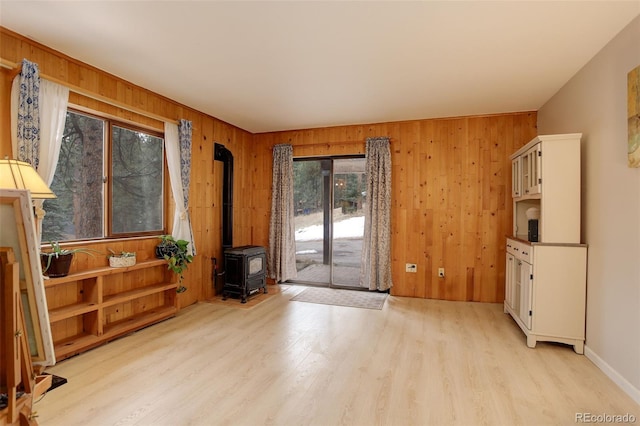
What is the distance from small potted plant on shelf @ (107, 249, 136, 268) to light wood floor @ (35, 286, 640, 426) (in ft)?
2.35

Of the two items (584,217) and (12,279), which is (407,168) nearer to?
(584,217)

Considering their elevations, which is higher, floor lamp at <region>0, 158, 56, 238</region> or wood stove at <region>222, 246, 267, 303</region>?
floor lamp at <region>0, 158, 56, 238</region>

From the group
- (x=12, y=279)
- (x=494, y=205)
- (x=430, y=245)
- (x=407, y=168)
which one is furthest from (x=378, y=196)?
(x=12, y=279)

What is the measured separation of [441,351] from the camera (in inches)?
111

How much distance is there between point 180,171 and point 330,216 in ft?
7.61

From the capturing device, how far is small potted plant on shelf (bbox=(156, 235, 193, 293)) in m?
3.48

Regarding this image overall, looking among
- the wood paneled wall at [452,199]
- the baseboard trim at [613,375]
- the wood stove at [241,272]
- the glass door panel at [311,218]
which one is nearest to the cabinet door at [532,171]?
the wood paneled wall at [452,199]

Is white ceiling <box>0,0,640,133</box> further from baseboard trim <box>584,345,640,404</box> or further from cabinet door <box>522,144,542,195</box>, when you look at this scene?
baseboard trim <box>584,345,640,404</box>

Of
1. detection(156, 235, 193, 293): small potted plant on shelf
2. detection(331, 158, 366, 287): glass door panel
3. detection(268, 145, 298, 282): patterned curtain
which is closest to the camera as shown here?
detection(156, 235, 193, 293): small potted plant on shelf

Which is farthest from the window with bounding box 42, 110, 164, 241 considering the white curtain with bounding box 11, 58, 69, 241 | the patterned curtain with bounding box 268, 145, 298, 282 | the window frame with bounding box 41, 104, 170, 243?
the patterned curtain with bounding box 268, 145, 298, 282

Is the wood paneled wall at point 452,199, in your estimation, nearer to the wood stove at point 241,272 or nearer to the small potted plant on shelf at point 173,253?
the wood stove at point 241,272

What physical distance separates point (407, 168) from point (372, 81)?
5.82 feet

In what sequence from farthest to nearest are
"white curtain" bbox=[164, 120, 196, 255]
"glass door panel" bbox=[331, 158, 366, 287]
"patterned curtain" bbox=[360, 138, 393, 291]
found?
"glass door panel" bbox=[331, 158, 366, 287] < "patterned curtain" bbox=[360, 138, 393, 291] < "white curtain" bbox=[164, 120, 196, 255]

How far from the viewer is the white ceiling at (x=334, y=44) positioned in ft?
6.66
